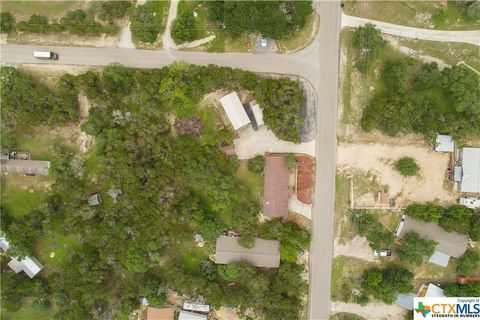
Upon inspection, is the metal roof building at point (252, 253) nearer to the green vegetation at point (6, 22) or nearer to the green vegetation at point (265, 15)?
the green vegetation at point (265, 15)

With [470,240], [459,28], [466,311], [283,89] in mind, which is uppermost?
[459,28]

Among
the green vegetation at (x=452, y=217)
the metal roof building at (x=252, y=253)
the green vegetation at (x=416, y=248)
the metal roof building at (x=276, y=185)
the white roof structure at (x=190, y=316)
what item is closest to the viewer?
the green vegetation at (x=416, y=248)

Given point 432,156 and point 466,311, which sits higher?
point 432,156

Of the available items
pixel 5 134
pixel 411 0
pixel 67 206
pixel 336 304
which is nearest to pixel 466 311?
pixel 336 304

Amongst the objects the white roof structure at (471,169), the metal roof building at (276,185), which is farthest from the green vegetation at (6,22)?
the white roof structure at (471,169)

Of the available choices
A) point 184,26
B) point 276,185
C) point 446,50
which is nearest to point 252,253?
point 276,185

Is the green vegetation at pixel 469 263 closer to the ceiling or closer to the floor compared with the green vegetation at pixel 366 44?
closer to the floor

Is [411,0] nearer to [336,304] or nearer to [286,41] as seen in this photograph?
[286,41]

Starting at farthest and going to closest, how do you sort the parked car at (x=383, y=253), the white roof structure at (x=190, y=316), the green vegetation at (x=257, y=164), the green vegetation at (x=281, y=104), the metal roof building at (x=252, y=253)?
1. the white roof structure at (x=190, y=316)
2. the parked car at (x=383, y=253)
3. the metal roof building at (x=252, y=253)
4. the green vegetation at (x=257, y=164)
5. the green vegetation at (x=281, y=104)
